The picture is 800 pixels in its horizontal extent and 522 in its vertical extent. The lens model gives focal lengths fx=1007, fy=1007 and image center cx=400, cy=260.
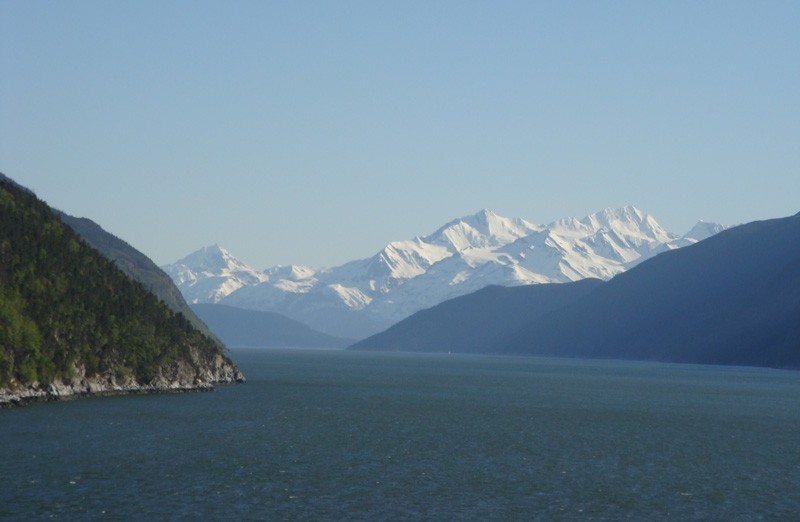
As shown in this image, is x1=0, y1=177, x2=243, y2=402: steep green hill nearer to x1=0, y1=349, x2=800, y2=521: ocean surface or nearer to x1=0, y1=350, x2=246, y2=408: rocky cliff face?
x1=0, y1=350, x2=246, y2=408: rocky cliff face

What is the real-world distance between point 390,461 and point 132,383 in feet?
230

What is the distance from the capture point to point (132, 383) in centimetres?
13788

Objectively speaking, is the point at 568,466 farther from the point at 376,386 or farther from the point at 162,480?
the point at 376,386

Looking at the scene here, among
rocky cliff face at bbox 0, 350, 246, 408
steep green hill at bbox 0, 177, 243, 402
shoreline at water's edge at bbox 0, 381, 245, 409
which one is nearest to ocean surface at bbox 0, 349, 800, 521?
shoreline at water's edge at bbox 0, 381, 245, 409

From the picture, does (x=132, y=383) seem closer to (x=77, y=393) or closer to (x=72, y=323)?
(x=72, y=323)

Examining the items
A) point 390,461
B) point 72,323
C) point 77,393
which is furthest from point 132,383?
point 390,461

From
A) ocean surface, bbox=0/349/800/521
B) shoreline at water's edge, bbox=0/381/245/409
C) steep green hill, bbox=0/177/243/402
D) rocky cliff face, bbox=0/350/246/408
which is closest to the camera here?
ocean surface, bbox=0/349/800/521

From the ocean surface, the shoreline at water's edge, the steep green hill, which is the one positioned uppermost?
the steep green hill

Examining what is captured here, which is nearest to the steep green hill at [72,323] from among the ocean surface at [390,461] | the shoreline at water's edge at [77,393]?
the shoreline at water's edge at [77,393]

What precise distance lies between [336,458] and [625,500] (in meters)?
25.0

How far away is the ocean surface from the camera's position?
58094mm

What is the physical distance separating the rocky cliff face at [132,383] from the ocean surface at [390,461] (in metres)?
2.96

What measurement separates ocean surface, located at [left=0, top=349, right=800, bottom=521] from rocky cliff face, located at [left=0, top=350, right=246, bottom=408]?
116 inches

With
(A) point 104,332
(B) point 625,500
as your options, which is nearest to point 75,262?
(A) point 104,332
